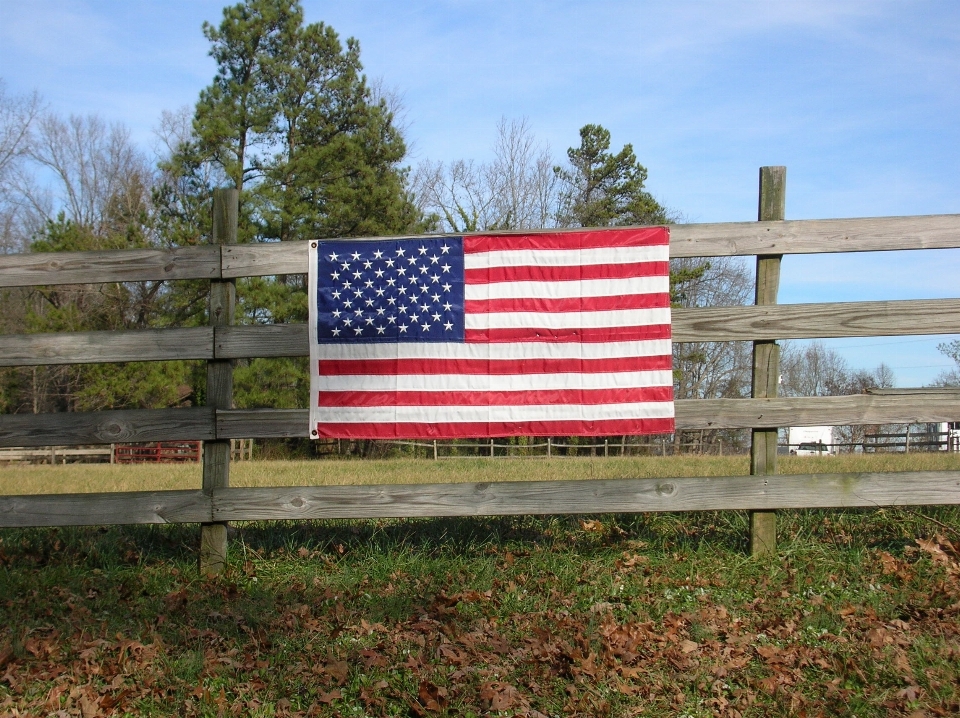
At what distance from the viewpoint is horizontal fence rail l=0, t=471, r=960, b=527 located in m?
5.43

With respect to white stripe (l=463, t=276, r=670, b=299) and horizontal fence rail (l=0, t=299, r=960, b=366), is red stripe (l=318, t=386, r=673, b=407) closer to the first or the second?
horizontal fence rail (l=0, t=299, r=960, b=366)

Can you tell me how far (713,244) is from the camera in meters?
5.56

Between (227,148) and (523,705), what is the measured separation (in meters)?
29.6

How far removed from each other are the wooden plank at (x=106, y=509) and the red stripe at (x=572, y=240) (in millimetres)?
2492

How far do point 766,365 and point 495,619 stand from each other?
7.97ft

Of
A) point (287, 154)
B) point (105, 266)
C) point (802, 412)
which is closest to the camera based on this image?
point (802, 412)

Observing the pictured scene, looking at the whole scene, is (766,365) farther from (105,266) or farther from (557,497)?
(105,266)

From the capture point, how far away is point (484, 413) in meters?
5.62

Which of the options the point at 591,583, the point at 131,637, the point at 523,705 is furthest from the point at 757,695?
the point at 131,637

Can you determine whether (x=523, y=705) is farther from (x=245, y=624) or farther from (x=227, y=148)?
(x=227, y=148)

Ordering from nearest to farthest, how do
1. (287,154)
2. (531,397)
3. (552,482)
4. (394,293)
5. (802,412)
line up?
1. (802,412)
2. (552,482)
3. (531,397)
4. (394,293)
5. (287,154)

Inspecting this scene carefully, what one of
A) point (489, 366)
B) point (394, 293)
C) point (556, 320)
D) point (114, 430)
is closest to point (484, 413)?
point (489, 366)

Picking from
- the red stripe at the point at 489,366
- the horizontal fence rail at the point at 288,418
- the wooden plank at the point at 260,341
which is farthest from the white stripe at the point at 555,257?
the wooden plank at the point at 260,341

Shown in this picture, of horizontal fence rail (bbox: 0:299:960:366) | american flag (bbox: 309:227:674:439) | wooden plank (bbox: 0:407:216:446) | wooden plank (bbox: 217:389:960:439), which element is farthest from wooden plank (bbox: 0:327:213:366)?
american flag (bbox: 309:227:674:439)
